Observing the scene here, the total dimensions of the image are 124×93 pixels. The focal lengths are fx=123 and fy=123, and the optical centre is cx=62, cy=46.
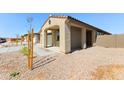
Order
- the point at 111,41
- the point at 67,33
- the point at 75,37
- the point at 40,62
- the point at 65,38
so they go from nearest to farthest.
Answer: the point at 40,62 → the point at 65,38 → the point at 67,33 → the point at 75,37 → the point at 111,41

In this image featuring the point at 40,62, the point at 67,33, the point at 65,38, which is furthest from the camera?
the point at 67,33

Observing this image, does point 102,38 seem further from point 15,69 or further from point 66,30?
point 15,69

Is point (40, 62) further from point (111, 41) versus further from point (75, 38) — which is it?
point (111, 41)

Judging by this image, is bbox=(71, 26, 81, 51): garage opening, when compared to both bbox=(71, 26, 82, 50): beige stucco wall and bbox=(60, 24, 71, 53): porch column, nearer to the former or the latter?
bbox=(71, 26, 82, 50): beige stucco wall

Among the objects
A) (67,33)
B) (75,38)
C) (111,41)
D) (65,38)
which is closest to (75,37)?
(75,38)

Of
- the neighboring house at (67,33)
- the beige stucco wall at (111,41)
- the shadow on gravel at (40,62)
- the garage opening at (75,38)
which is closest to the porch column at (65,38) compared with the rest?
the neighboring house at (67,33)

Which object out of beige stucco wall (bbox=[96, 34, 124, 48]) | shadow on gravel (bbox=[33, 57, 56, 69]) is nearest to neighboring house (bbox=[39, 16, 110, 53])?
beige stucco wall (bbox=[96, 34, 124, 48])

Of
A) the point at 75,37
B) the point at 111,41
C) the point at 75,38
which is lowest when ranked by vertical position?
the point at 111,41

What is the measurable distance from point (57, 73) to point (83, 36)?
8020 millimetres

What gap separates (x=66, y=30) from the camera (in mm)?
10141

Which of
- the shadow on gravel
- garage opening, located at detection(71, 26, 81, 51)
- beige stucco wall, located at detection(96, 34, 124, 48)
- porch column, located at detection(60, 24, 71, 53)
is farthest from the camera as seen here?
beige stucco wall, located at detection(96, 34, 124, 48)

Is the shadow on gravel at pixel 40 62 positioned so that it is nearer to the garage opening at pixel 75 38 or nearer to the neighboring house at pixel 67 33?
the neighboring house at pixel 67 33

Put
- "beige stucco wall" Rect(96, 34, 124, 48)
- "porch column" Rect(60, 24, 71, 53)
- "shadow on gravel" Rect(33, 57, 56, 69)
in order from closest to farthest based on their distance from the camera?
"shadow on gravel" Rect(33, 57, 56, 69)
"porch column" Rect(60, 24, 71, 53)
"beige stucco wall" Rect(96, 34, 124, 48)
